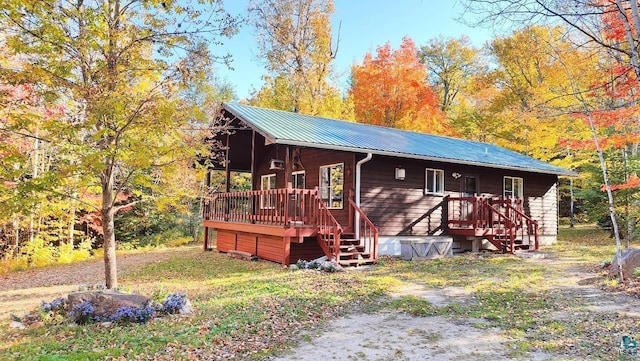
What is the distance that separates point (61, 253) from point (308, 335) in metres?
14.0

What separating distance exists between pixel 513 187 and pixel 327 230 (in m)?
8.68

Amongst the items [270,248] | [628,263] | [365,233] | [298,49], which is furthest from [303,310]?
[298,49]

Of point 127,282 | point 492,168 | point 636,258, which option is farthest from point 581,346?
point 492,168

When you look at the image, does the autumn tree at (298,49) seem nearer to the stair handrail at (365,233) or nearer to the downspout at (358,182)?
the downspout at (358,182)

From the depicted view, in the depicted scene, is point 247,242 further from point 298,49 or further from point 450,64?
point 450,64

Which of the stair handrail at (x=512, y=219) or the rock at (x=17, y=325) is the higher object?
the stair handrail at (x=512, y=219)

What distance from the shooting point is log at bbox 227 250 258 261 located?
12.5 m

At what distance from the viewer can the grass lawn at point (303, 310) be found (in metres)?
4.70

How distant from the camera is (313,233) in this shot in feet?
35.1

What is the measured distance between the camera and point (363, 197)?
39.9 ft

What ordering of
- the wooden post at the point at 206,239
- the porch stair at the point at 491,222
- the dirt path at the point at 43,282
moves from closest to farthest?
the dirt path at the point at 43,282 → the porch stair at the point at 491,222 → the wooden post at the point at 206,239

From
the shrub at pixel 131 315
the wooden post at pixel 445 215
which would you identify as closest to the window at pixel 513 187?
the wooden post at pixel 445 215

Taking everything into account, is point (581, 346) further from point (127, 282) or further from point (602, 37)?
point (127, 282)

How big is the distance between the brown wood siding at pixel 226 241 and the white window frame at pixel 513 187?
9.68m
